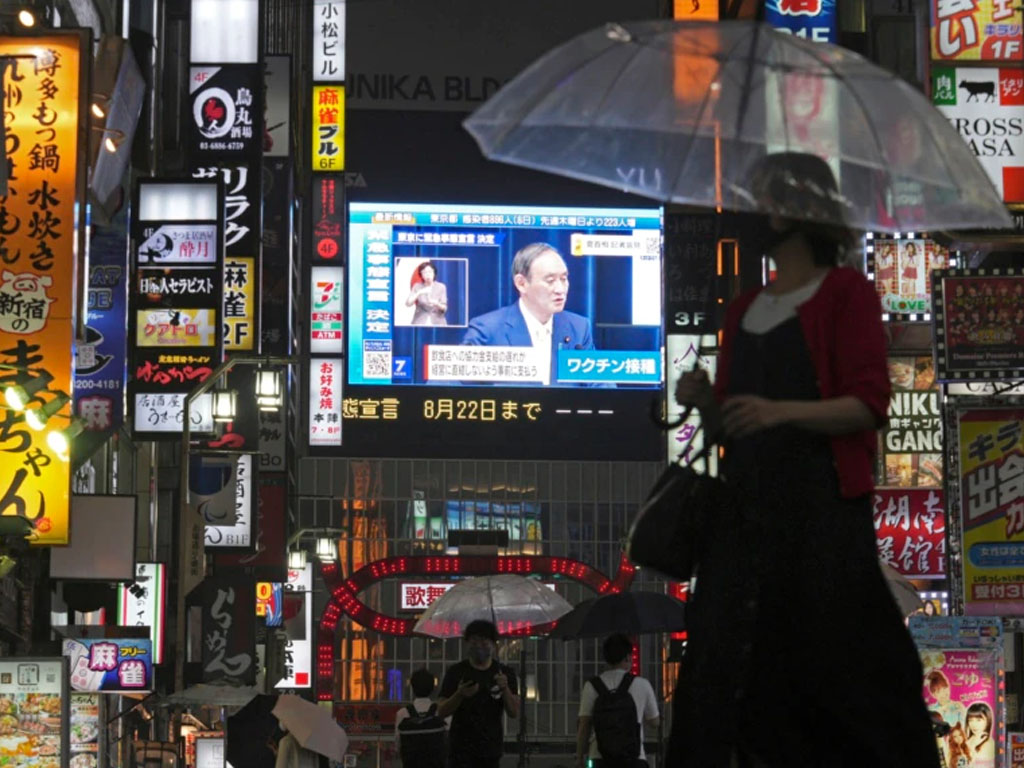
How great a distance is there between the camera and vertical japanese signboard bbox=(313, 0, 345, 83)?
42.6 meters

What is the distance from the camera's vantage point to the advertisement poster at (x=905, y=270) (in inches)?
1000

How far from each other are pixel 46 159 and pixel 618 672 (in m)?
6.13

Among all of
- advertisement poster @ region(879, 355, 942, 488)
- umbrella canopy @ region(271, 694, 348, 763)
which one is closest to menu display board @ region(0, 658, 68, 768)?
umbrella canopy @ region(271, 694, 348, 763)

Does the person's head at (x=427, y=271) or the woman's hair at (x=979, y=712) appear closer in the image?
the woman's hair at (x=979, y=712)

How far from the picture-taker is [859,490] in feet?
14.4

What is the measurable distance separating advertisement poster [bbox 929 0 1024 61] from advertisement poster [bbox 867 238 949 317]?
605 cm

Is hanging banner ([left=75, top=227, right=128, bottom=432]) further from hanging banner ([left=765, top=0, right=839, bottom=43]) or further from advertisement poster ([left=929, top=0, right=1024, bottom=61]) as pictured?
advertisement poster ([left=929, top=0, right=1024, bottom=61])

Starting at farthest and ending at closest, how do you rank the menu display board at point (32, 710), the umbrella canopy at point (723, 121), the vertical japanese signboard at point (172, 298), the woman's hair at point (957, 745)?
1. the vertical japanese signboard at point (172, 298)
2. the woman's hair at point (957, 745)
3. the menu display board at point (32, 710)
4. the umbrella canopy at point (723, 121)

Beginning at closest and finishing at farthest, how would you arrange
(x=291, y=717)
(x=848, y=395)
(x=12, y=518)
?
(x=848, y=395), (x=291, y=717), (x=12, y=518)

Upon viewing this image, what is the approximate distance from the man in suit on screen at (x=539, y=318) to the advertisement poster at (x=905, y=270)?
97.9ft

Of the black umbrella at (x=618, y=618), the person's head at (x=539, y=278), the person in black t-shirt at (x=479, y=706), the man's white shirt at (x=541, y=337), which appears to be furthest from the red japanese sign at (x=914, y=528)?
the person's head at (x=539, y=278)

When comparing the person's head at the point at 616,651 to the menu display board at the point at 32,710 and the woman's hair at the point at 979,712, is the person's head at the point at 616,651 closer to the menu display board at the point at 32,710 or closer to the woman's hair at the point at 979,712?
the menu display board at the point at 32,710

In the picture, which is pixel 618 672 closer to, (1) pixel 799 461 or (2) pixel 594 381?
(1) pixel 799 461

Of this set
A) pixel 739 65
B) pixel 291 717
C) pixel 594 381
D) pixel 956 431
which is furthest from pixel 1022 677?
pixel 594 381
